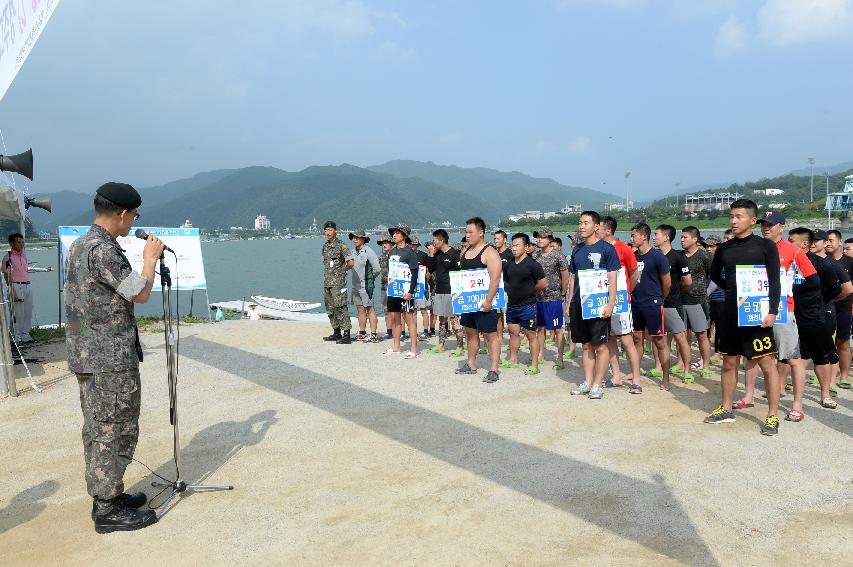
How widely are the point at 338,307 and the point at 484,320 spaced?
4.18 meters

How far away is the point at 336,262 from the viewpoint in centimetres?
1112

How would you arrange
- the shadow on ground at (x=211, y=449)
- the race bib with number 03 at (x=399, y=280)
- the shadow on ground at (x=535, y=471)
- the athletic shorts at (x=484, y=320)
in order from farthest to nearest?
→ the race bib with number 03 at (x=399, y=280) < the athletic shorts at (x=484, y=320) < the shadow on ground at (x=211, y=449) < the shadow on ground at (x=535, y=471)

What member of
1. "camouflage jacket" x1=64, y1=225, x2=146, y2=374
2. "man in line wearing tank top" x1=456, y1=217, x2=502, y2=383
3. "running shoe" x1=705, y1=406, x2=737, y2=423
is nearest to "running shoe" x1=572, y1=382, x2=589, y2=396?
"man in line wearing tank top" x1=456, y1=217, x2=502, y2=383

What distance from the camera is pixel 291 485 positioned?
14.7ft

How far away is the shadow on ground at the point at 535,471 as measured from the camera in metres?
3.62

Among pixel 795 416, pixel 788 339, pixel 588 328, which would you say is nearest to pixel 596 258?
pixel 588 328

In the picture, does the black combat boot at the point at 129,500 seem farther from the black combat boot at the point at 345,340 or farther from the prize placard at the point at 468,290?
the black combat boot at the point at 345,340

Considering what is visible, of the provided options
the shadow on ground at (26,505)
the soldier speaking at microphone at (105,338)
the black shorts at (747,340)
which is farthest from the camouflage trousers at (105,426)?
the black shorts at (747,340)

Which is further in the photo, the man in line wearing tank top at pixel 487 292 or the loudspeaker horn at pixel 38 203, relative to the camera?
the loudspeaker horn at pixel 38 203

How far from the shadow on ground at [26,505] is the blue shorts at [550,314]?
6571mm

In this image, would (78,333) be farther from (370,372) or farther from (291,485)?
(370,372)

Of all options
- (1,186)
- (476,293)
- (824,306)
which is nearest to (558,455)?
(476,293)

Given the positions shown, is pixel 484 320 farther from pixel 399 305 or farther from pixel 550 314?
pixel 399 305

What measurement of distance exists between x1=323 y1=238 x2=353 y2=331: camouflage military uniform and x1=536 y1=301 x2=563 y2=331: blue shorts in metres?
4.00
